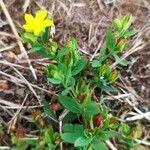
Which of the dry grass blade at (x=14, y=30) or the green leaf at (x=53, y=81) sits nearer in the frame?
the green leaf at (x=53, y=81)

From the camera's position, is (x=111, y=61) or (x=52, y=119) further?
(x=111, y=61)

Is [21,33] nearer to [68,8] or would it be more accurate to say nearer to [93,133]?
[68,8]

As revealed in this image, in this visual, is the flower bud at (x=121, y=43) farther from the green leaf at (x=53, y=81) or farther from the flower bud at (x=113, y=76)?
the green leaf at (x=53, y=81)

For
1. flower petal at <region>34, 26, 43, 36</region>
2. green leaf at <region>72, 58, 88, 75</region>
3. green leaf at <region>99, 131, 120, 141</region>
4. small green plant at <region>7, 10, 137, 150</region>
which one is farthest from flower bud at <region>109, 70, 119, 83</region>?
flower petal at <region>34, 26, 43, 36</region>

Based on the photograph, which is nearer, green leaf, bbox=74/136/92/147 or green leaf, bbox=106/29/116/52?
green leaf, bbox=74/136/92/147

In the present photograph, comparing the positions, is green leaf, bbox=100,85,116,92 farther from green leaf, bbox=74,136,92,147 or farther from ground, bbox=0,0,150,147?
green leaf, bbox=74,136,92,147

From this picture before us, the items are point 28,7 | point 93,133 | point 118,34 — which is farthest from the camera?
point 28,7

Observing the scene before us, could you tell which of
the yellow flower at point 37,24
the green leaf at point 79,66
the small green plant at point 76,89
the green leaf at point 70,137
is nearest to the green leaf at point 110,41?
the small green plant at point 76,89

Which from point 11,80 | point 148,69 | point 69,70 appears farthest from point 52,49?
point 148,69
